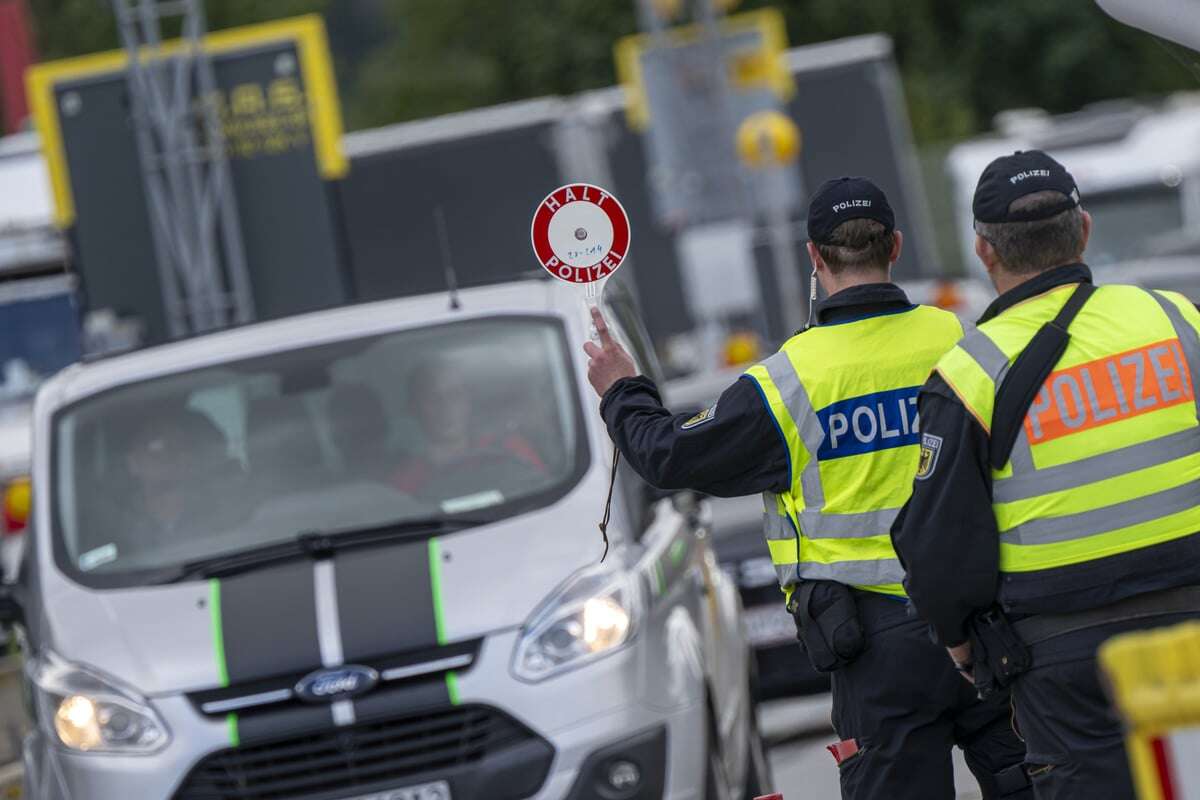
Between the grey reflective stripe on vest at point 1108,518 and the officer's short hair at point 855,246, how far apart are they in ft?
2.53

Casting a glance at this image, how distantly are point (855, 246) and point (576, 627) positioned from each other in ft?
5.82

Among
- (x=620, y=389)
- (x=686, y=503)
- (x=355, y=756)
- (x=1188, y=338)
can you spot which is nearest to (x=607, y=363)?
(x=620, y=389)

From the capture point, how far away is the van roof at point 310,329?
6.76 metres

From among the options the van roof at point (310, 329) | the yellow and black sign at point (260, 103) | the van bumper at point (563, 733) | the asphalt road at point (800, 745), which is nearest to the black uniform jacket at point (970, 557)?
the van bumper at point (563, 733)

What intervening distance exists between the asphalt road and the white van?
0.44 metres

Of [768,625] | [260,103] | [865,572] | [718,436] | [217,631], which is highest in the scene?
[260,103]

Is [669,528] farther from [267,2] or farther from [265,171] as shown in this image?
[267,2]

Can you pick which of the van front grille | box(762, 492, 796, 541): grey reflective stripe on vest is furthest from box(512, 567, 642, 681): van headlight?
box(762, 492, 796, 541): grey reflective stripe on vest

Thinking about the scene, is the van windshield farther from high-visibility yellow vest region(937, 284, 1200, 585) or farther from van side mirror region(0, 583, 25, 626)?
high-visibility yellow vest region(937, 284, 1200, 585)

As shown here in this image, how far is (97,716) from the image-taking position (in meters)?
5.85

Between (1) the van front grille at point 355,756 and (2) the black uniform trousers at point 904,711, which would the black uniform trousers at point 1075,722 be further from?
(1) the van front grille at point 355,756

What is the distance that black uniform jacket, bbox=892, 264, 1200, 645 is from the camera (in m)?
3.85

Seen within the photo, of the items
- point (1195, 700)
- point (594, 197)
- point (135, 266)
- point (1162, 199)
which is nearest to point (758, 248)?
point (1162, 199)

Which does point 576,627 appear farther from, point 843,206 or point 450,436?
point 843,206
